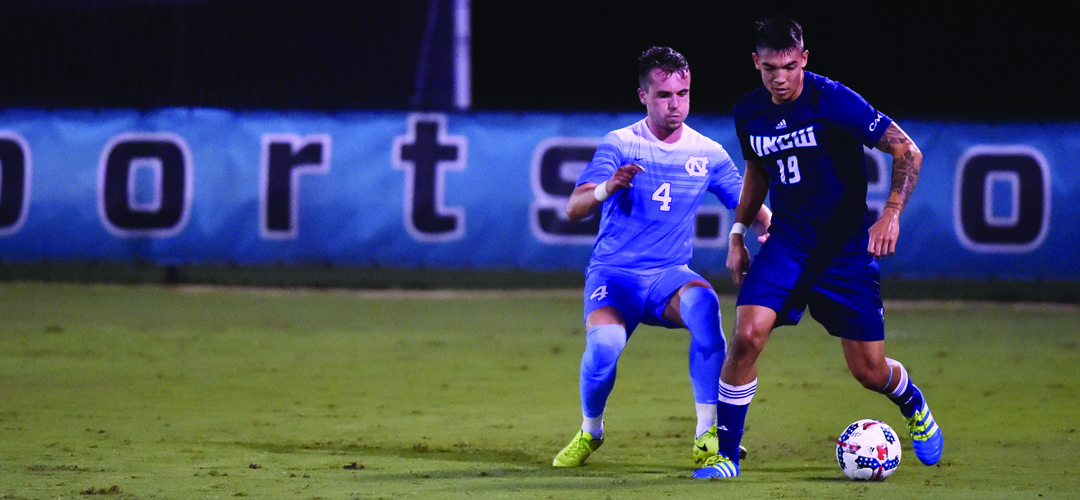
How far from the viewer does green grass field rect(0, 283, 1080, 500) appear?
553cm

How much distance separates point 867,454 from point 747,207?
123 cm

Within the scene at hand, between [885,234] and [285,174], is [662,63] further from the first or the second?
[285,174]

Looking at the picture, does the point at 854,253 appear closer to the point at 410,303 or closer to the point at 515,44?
the point at 410,303

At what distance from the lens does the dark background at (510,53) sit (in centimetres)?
1627

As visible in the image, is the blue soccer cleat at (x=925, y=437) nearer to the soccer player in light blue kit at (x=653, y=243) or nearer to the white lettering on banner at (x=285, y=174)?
the soccer player in light blue kit at (x=653, y=243)

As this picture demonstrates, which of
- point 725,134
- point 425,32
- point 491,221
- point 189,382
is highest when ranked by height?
point 425,32

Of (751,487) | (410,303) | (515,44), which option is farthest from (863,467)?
(515,44)

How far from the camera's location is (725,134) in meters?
13.4

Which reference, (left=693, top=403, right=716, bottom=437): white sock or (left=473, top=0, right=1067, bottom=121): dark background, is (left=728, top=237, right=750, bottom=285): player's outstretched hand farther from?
(left=473, top=0, right=1067, bottom=121): dark background

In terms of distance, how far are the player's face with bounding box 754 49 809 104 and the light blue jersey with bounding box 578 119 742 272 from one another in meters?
0.73

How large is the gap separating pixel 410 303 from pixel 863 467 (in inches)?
314

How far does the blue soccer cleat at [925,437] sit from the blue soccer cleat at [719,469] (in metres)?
0.87

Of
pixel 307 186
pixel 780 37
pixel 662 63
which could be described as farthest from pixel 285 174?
pixel 780 37

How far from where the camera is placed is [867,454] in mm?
5543
